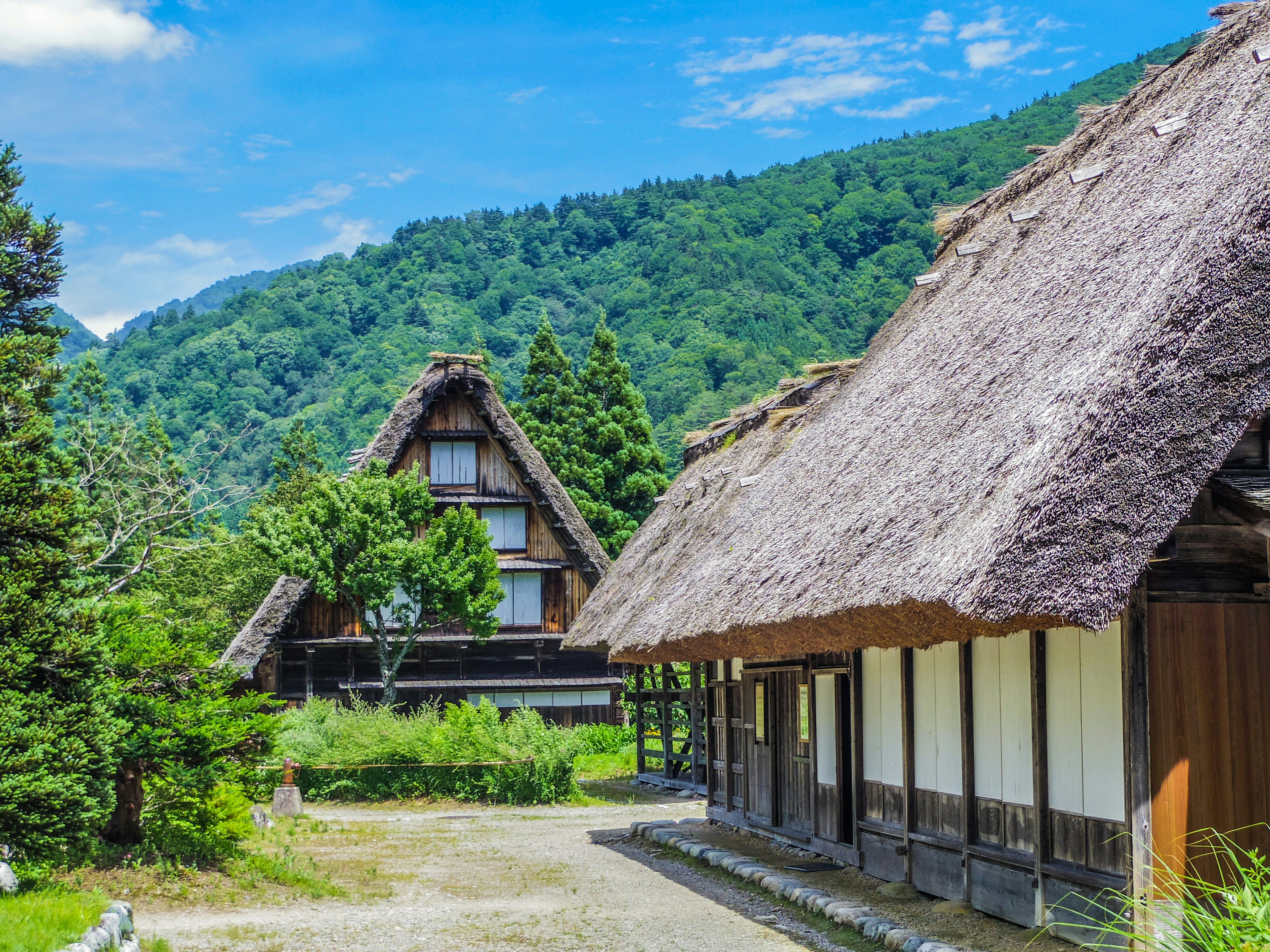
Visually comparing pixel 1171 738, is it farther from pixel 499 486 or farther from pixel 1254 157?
pixel 499 486

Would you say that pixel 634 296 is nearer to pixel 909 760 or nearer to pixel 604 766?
pixel 604 766

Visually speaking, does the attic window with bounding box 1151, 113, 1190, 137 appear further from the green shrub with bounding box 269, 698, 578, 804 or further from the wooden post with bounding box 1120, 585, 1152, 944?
the green shrub with bounding box 269, 698, 578, 804

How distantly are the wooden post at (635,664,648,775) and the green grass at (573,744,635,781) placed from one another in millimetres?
535

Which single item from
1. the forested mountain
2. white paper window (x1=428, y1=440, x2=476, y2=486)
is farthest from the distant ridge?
white paper window (x1=428, y1=440, x2=476, y2=486)

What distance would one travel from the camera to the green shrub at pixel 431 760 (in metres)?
21.3

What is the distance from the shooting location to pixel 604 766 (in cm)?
2661

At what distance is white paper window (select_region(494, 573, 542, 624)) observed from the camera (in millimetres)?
29750

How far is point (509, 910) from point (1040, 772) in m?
5.21

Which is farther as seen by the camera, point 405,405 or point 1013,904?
point 405,405

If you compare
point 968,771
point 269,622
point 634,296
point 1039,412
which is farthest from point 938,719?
point 634,296

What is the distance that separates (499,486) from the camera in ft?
97.6

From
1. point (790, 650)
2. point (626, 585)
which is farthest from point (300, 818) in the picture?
point (790, 650)

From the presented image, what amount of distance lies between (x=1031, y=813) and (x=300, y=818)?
41.4 feet

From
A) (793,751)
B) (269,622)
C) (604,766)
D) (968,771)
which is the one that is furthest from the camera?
(269,622)
